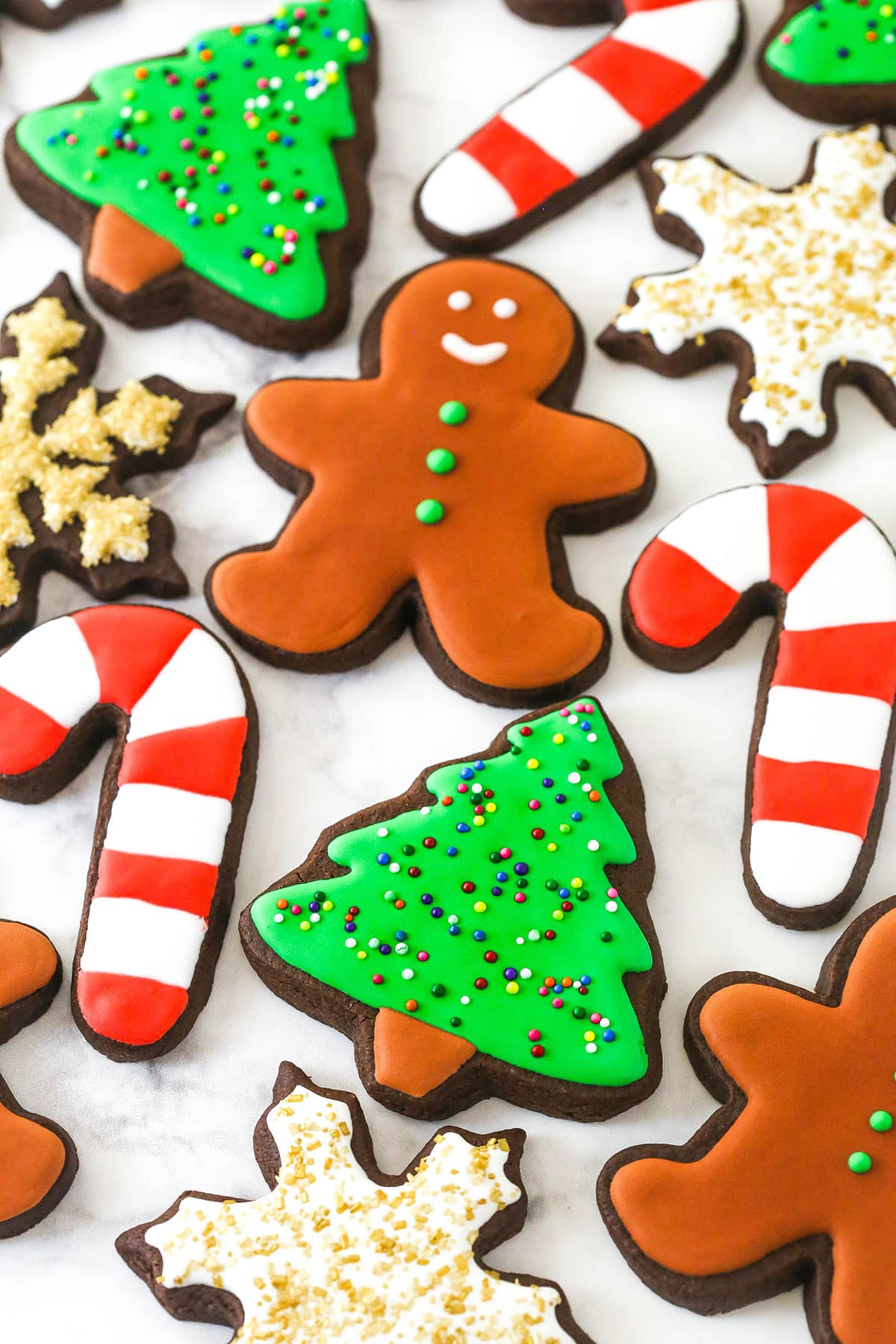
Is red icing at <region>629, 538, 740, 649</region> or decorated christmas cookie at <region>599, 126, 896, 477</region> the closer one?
red icing at <region>629, 538, 740, 649</region>

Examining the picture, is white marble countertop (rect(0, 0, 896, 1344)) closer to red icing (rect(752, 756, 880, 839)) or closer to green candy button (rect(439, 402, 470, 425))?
red icing (rect(752, 756, 880, 839))

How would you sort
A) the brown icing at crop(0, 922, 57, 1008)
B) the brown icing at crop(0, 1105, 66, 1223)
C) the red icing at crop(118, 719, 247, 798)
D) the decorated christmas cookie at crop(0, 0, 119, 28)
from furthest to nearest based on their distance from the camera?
the decorated christmas cookie at crop(0, 0, 119, 28), the red icing at crop(118, 719, 247, 798), the brown icing at crop(0, 922, 57, 1008), the brown icing at crop(0, 1105, 66, 1223)

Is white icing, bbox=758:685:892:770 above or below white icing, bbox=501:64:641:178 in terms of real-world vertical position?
below

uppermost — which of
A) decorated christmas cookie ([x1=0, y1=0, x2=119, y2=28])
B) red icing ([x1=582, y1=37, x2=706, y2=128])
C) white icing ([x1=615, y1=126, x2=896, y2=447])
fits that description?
decorated christmas cookie ([x1=0, y1=0, x2=119, y2=28])

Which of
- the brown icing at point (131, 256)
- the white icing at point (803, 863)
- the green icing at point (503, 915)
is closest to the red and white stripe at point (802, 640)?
the white icing at point (803, 863)

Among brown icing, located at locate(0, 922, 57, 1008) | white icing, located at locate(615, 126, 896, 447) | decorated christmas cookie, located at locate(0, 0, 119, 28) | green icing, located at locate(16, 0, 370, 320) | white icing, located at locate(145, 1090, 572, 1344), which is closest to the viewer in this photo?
white icing, located at locate(145, 1090, 572, 1344)

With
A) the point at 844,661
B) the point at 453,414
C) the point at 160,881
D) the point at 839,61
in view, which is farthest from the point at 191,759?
the point at 839,61

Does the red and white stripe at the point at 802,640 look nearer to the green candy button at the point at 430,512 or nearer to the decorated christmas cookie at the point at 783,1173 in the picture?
the decorated christmas cookie at the point at 783,1173

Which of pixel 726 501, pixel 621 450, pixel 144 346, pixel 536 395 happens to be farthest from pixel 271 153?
pixel 726 501

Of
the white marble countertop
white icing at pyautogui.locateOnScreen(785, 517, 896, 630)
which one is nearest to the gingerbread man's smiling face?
the white marble countertop
